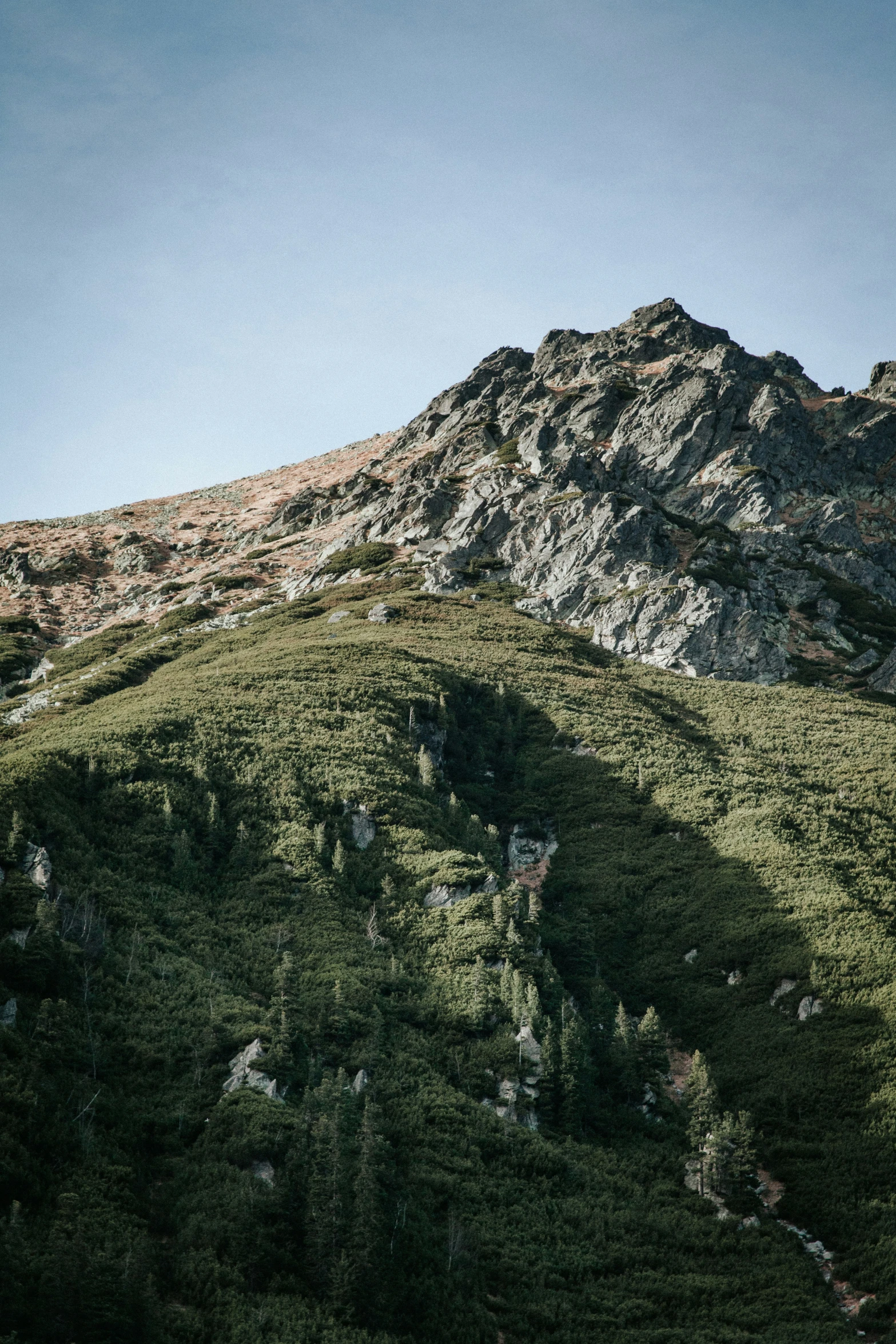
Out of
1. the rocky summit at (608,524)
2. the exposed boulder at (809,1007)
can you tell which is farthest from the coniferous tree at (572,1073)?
the rocky summit at (608,524)

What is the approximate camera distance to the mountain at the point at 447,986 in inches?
1077

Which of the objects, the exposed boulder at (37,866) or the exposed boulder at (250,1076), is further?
the exposed boulder at (37,866)

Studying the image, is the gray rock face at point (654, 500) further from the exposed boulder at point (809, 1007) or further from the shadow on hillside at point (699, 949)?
the exposed boulder at point (809, 1007)

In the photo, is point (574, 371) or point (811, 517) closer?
point (811, 517)

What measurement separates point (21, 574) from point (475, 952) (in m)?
129

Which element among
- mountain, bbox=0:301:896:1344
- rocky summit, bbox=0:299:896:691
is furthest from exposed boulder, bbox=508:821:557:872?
rocky summit, bbox=0:299:896:691

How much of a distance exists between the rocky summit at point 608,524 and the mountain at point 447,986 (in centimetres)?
590

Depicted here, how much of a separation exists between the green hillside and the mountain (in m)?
0.16

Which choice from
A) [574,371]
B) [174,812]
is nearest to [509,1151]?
[174,812]

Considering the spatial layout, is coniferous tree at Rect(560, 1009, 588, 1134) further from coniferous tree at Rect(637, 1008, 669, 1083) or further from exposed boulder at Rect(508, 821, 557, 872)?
exposed boulder at Rect(508, 821, 557, 872)

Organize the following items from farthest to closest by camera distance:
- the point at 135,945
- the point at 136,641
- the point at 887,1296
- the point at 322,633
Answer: the point at 136,641 < the point at 322,633 < the point at 135,945 < the point at 887,1296

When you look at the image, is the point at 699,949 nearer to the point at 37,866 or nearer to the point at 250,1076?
the point at 250,1076

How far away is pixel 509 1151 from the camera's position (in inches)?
1368

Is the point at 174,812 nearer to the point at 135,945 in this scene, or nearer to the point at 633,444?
the point at 135,945
